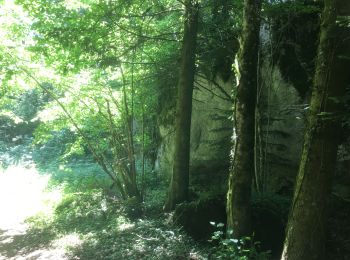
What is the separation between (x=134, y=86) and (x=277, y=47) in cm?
377

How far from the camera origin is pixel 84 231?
8.45 metres

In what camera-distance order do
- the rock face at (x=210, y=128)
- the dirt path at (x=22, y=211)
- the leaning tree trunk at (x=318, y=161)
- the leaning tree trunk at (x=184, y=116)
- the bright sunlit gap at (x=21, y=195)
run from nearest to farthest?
the leaning tree trunk at (x=318, y=161) → the dirt path at (x=22, y=211) → the leaning tree trunk at (x=184, y=116) → the rock face at (x=210, y=128) → the bright sunlit gap at (x=21, y=195)

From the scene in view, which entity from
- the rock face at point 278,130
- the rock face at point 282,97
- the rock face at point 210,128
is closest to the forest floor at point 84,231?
the rock face at point 282,97

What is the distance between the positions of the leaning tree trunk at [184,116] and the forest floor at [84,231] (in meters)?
0.68

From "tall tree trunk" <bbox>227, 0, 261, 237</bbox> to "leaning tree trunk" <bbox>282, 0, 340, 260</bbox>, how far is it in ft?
3.66

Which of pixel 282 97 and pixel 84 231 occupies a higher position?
pixel 282 97

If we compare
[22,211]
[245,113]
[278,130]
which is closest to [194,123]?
[278,130]

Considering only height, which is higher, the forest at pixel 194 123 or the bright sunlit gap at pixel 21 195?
the forest at pixel 194 123

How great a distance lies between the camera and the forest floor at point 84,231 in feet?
22.5

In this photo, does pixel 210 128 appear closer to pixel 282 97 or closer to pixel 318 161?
pixel 282 97

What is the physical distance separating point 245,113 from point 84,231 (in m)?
4.83

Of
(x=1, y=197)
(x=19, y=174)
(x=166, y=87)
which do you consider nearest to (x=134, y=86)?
(x=166, y=87)

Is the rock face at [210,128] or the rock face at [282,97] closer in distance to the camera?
the rock face at [282,97]

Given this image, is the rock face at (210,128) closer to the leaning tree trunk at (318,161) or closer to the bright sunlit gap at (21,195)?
the bright sunlit gap at (21,195)
